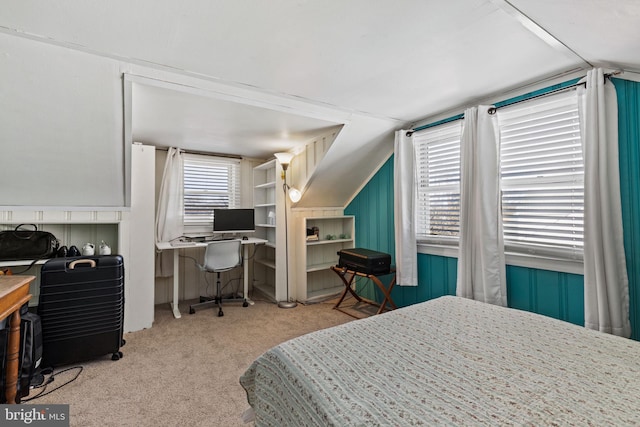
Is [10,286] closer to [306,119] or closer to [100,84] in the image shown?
[100,84]

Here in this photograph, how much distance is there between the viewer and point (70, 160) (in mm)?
2414

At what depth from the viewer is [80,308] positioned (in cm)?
226

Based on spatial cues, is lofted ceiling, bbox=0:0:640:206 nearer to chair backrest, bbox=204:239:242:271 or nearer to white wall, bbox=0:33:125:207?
white wall, bbox=0:33:125:207

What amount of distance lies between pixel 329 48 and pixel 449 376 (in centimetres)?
178

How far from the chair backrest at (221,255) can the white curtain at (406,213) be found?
199 cm

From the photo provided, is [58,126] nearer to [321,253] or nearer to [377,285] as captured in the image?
[321,253]

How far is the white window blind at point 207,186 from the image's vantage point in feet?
13.1

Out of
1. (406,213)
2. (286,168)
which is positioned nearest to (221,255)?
(286,168)

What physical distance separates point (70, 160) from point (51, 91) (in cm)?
67

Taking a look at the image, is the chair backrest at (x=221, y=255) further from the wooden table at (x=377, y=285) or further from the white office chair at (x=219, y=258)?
the wooden table at (x=377, y=285)

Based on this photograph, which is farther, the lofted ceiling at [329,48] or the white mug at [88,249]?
the white mug at [88,249]

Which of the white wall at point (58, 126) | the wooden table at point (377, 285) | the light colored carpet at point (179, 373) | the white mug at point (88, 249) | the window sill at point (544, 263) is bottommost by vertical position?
the light colored carpet at point (179, 373)

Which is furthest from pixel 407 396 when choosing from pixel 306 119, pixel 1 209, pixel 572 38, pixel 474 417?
pixel 1 209

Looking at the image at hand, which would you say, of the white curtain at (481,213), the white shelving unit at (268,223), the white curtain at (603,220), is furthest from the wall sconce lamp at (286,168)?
the white curtain at (603,220)
